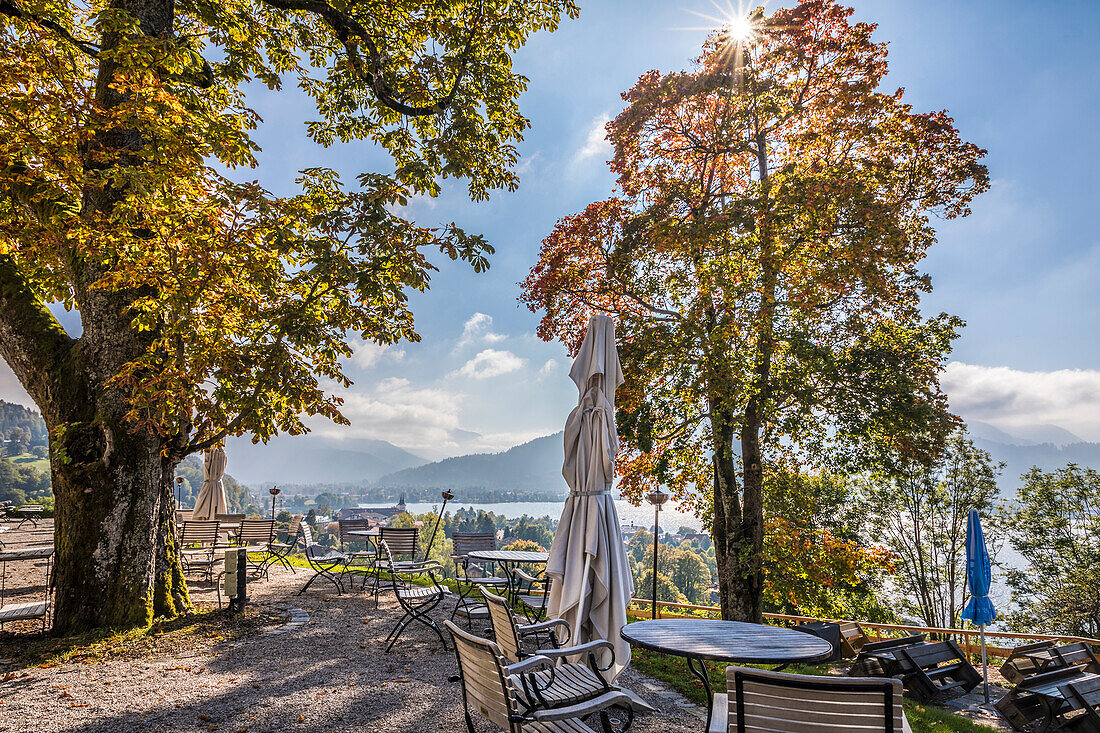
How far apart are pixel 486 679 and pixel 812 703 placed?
1.56 meters

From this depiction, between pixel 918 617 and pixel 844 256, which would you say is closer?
pixel 844 256

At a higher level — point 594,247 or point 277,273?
point 594,247

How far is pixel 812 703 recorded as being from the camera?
6.58 feet

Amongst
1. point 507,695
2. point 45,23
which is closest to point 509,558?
point 507,695

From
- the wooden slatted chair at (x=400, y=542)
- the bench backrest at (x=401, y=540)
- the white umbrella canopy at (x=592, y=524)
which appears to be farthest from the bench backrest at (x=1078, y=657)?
the bench backrest at (x=401, y=540)

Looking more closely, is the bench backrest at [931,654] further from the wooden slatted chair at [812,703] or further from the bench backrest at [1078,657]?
the wooden slatted chair at [812,703]

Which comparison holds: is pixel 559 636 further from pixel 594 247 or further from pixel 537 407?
pixel 537 407

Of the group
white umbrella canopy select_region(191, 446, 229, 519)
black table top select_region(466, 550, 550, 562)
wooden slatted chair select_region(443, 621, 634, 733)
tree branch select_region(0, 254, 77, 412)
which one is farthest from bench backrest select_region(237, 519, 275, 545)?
wooden slatted chair select_region(443, 621, 634, 733)

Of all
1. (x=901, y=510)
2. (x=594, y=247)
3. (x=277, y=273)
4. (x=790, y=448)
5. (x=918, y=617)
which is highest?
(x=594, y=247)

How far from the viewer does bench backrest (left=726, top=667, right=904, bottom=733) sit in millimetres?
1948

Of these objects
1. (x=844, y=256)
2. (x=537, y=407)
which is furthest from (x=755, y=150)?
(x=537, y=407)

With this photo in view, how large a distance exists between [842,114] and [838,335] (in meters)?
3.89

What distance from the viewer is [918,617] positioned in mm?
21844

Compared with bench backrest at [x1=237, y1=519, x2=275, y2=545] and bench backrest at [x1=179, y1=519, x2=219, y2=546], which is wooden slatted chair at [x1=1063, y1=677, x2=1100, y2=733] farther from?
bench backrest at [x1=179, y1=519, x2=219, y2=546]
